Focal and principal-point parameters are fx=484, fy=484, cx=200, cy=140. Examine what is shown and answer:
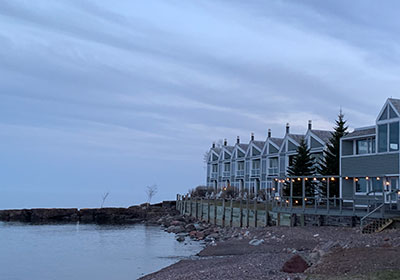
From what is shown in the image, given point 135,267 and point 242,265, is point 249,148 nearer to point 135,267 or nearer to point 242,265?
point 135,267

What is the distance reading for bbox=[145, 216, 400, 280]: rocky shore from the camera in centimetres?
1300

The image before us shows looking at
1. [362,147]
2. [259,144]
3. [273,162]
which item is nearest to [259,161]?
[259,144]

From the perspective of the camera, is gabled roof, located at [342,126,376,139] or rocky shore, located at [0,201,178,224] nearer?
gabled roof, located at [342,126,376,139]

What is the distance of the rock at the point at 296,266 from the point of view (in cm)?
1434

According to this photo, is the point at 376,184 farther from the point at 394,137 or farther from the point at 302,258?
the point at 302,258

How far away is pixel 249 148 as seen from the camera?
208 ft

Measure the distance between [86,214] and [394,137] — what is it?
44.8 m

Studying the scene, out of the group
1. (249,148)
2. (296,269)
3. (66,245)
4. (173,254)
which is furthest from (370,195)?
(249,148)

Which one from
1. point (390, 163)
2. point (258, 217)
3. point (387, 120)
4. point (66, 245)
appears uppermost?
point (387, 120)

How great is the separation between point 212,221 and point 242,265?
2834 cm

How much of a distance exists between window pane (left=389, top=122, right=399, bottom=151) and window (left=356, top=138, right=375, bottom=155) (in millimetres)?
2685

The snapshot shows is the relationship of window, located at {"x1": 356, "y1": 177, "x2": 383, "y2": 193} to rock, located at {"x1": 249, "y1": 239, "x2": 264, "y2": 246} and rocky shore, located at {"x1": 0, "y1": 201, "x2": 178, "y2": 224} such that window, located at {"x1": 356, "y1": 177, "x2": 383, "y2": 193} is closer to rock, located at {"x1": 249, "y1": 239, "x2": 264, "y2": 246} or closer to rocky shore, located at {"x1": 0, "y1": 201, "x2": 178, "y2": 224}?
rock, located at {"x1": 249, "y1": 239, "x2": 264, "y2": 246}

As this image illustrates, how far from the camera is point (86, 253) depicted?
98.8ft

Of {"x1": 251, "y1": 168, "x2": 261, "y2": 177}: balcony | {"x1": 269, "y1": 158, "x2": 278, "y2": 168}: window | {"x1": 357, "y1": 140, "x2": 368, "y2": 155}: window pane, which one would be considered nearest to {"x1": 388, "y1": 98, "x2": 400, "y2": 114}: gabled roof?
{"x1": 357, "y1": 140, "x2": 368, "y2": 155}: window pane
